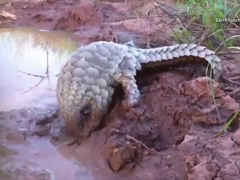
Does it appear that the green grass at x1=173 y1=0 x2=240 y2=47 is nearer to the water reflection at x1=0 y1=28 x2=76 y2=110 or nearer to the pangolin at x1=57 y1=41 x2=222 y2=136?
the pangolin at x1=57 y1=41 x2=222 y2=136

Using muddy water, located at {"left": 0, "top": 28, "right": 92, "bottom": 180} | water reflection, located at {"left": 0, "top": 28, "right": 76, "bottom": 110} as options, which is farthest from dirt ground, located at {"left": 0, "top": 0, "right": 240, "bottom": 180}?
water reflection, located at {"left": 0, "top": 28, "right": 76, "bottom": 110}

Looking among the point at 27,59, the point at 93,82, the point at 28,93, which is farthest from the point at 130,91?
the point at 27,59

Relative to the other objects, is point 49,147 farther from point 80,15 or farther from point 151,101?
point 80,15

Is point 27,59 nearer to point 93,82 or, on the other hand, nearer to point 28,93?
point 28,93

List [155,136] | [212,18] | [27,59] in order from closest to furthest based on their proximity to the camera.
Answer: [155,136]
[212,18]
[27,59]

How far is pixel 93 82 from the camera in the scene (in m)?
2.77

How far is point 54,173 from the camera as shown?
2.47m

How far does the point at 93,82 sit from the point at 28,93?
0.79 meters

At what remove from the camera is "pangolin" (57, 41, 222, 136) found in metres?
2.75

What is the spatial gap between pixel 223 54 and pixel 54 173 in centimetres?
158

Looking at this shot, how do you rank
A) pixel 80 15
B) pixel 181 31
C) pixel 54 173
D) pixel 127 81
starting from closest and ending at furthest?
1. pixel 54 173
2. pixel 127 81
3. pixel 181 31
4. pixel 80 15

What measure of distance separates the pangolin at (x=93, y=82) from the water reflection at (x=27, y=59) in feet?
Result: 1.61

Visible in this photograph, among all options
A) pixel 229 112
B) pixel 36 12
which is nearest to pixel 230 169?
pixel 229 112

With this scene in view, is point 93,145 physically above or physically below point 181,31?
below
